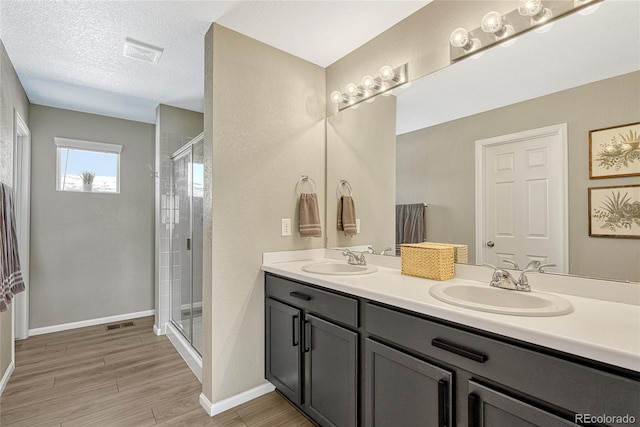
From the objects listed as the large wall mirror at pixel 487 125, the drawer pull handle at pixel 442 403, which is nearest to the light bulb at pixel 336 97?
the large wall mirror at pixel 487 125

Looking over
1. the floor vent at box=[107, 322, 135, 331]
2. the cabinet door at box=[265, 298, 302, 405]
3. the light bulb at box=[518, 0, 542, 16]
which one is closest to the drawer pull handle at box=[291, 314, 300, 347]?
the cabinet door at box=[265, 298, 302, 405]

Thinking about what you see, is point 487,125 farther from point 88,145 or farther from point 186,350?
point 88,145

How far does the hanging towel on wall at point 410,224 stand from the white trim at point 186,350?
178 cm

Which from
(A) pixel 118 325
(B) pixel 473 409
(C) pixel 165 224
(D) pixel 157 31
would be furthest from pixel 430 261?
(A) pixel 118 325

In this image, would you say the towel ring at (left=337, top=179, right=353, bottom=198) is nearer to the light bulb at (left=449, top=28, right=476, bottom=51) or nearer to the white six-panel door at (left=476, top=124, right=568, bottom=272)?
the white six-panel door at (left=476, top=124, right=568, bottom=272)

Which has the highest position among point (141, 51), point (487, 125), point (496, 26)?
point (141, 51)

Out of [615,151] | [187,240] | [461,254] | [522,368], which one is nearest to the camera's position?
[522,368]

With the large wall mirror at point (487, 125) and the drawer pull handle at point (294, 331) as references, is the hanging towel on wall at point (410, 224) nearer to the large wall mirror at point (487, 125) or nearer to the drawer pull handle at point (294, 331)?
the large wall mirror at point (487, 125)

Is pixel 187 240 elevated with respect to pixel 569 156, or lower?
lower

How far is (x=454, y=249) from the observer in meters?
1.66

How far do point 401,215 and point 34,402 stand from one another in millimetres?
2680

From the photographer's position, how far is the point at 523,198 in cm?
143

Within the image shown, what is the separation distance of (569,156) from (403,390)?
3.87ft

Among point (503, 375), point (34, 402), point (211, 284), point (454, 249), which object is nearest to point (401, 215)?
point (454, 249)
